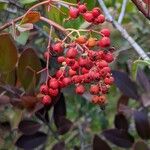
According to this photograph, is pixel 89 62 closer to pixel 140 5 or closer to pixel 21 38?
pixel 140 5

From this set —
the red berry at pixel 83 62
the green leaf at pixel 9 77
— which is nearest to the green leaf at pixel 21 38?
the green leaf at pixel 9 77

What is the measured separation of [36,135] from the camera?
5.83 ft

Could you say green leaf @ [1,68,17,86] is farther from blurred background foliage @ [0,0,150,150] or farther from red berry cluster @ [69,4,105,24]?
red berry cluster @ [69,4,105,24]

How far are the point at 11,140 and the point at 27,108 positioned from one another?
48 cm

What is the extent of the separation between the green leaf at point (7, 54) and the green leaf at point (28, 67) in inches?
2.3

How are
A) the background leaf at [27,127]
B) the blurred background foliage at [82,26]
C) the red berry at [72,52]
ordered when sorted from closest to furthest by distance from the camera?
1. the red berry at [72,52]
2. the blurred background foliage at [82,26]
3. the background leaf at [27,127]

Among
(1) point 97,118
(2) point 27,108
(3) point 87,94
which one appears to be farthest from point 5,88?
(1) point 97,118

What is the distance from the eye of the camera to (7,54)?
131 cm

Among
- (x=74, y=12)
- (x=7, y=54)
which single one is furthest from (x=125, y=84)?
(x=74, y=12)

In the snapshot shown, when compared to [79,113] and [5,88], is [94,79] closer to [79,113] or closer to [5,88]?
[5,88]

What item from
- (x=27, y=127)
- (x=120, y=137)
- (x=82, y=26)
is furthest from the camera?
(x=120, y=137)

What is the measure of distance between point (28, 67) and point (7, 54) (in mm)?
94

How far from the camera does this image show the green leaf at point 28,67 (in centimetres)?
140

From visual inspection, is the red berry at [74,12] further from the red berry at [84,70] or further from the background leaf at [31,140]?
the background leaf at [31,140]
